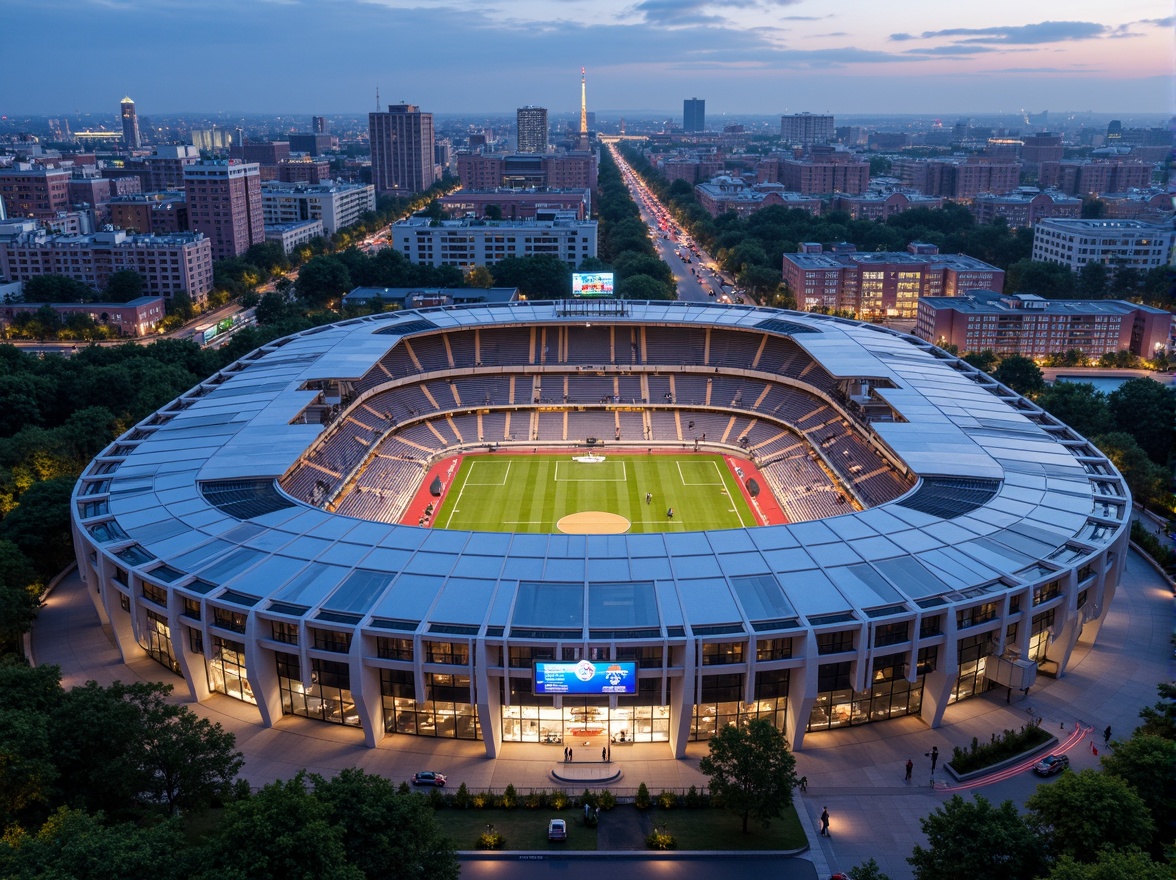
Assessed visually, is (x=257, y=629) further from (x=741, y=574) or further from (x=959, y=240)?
(x=959, y=240)

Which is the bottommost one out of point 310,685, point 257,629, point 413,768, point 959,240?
point 413,768

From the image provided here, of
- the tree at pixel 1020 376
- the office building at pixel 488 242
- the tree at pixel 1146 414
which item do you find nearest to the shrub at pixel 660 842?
the tree at pixel 1146 414

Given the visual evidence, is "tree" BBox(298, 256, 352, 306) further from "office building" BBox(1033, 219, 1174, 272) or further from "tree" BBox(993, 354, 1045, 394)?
"office building" BBox(1033, 219, 1174, 272)

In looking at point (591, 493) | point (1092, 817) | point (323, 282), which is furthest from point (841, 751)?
point (323, 282)

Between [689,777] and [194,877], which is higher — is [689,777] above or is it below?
below

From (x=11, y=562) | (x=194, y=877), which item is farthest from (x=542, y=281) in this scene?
(x=194, y=877)

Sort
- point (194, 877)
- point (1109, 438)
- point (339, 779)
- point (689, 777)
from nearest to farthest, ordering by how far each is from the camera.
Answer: point (194, 877) < point (339, 779) < point (689, 777) < point (1109, 438)

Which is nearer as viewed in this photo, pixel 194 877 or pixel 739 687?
pixel 194 877

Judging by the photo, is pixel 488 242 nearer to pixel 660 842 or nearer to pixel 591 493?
pixel 591 493
